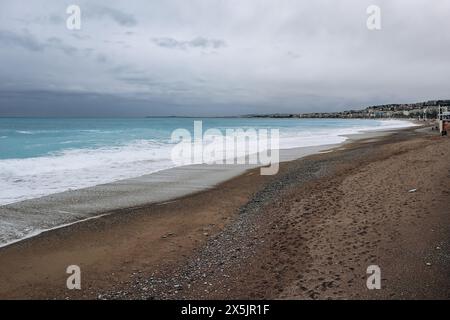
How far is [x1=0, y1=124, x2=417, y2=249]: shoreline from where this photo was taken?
952cm

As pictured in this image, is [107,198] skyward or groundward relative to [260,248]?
skyward

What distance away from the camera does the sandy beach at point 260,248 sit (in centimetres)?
534

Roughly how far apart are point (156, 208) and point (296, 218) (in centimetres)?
423

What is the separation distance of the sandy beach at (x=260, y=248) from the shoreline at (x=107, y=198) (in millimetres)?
498

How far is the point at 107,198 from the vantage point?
38.3 feet

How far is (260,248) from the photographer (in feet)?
Result: 22.8

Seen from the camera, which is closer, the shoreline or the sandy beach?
the sandy beach

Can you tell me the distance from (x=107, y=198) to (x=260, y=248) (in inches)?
260

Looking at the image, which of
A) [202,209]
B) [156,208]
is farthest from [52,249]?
[202,209]

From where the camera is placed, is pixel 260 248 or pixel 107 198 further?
pixel 107 198

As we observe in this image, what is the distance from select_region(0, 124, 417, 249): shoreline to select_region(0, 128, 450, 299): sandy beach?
1.63 feet

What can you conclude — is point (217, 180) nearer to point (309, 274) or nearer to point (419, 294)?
point (309, 274)

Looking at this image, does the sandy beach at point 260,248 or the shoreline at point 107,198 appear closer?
the sandy beach at point 260,248
